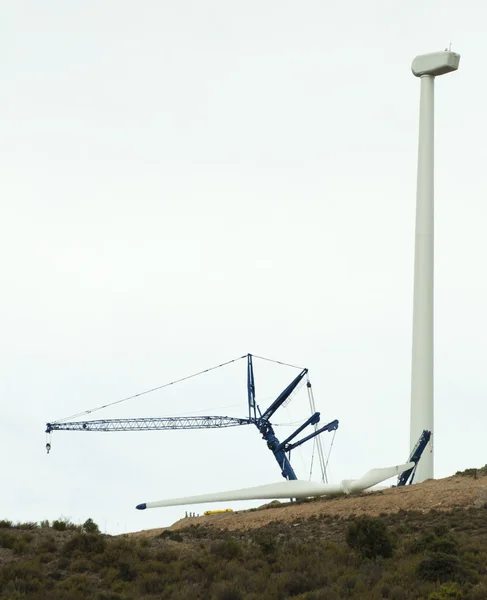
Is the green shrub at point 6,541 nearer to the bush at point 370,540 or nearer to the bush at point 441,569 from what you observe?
the bush at point 370,540

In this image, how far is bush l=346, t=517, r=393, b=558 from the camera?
45.4 metres

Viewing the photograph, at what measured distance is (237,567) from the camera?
138ft

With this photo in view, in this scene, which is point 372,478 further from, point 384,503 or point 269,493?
point 384,503

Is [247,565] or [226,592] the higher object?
[247,565]

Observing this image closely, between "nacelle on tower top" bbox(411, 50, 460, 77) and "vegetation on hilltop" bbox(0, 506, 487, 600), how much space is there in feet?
200

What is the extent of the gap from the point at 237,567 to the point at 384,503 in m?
29.8

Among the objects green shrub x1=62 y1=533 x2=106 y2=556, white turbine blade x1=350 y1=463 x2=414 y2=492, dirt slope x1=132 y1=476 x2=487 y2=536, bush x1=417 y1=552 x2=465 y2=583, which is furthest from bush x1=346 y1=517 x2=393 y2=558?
white turbine blade x1=350 y1=463 x2=414 y2=492

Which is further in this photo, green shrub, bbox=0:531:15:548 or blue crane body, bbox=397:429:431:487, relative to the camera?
blue crane body, bbox=397:429:431:487

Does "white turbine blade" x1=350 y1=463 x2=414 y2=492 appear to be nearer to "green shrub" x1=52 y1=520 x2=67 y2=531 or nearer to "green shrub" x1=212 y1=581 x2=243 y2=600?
"green shrub" x1=52 y1=520 x2=67 y2=531

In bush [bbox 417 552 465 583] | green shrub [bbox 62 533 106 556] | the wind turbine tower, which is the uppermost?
the wind turbine tower

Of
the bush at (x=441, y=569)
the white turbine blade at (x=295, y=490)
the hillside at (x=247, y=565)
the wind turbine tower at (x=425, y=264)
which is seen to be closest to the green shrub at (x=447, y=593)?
the hillside at (x=247, y=565)

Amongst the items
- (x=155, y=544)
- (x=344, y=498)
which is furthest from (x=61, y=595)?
(x=344, y=498)

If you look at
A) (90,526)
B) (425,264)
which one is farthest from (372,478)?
(90,526)

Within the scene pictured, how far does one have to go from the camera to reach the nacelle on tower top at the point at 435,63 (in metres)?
102
